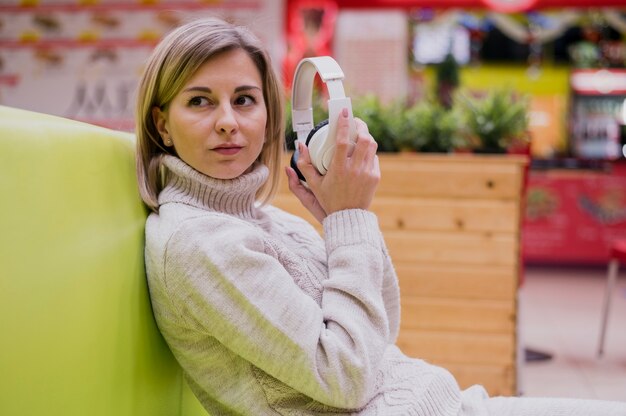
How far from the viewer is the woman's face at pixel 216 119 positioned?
1191mm

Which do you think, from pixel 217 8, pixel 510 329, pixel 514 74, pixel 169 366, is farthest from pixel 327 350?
pixel 514 74

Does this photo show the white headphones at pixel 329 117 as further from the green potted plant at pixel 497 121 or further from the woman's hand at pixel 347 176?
the green potted plant at pixel 497 121

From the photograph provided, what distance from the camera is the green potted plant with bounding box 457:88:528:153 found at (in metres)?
3.23

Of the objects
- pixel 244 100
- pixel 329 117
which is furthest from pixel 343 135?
pixel 244 100

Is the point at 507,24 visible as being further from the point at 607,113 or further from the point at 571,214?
the point at 571,214

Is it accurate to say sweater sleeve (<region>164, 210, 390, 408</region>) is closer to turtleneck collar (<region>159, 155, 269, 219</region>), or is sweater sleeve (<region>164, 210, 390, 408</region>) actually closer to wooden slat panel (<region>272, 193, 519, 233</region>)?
turtleneck collar (<region>159, 155, 269, 219</region>)

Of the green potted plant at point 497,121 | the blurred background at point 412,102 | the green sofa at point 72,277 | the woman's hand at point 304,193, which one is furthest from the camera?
the blurred background at point 412,102

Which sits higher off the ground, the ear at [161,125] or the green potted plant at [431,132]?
the ear at [161,125]

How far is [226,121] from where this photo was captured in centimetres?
118

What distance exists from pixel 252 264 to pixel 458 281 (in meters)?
2.26

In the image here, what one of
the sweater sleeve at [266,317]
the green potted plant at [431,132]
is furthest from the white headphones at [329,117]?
the green potted plant at [431,132]

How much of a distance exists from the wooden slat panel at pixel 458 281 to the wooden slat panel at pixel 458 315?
3cm

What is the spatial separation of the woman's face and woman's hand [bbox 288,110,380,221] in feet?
0.50

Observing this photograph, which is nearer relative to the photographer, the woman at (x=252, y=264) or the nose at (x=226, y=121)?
the woman at (x=252, y=264)
